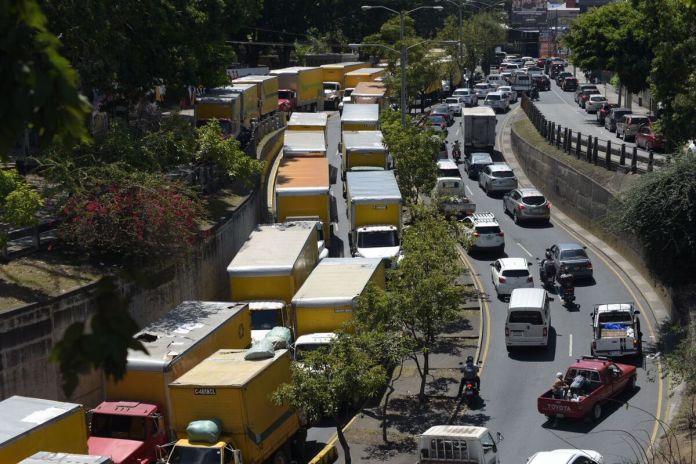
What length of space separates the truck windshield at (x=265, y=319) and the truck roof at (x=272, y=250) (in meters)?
1.43

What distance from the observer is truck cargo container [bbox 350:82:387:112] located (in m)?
80.1

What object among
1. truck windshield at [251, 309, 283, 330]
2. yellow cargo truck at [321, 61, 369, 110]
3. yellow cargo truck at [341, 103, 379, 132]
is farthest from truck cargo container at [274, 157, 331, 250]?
yellow cargo truck at [321, 61, 369, 110]

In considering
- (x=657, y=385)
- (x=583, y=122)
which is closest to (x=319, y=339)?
(x=657, y=385)

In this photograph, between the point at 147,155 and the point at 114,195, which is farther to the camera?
the point at 147,155

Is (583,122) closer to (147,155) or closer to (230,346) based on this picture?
(147,155)

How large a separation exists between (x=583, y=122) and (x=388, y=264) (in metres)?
45.5

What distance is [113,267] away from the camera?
106ft

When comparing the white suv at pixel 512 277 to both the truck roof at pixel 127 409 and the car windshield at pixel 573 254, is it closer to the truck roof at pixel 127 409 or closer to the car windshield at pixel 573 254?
the car windshield at pixel 573 254

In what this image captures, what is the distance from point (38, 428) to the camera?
2089 centimetres

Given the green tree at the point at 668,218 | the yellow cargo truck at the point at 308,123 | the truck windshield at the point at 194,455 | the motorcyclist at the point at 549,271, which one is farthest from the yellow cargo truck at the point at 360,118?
the truck windshield at the point at 194,455

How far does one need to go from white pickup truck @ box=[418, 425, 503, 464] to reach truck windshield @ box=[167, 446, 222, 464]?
4.65 meters

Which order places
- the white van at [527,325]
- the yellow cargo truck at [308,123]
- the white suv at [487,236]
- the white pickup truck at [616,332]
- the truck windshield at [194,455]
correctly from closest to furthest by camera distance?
the truck windshield at [194,455] → the white pickup truck at [616,332] → the white van at [527,325] → the white suv at [487,236] → the yellow cargo truck at [308,123]

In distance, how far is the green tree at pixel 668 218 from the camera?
38.0m

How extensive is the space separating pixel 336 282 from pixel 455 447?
9557mm
